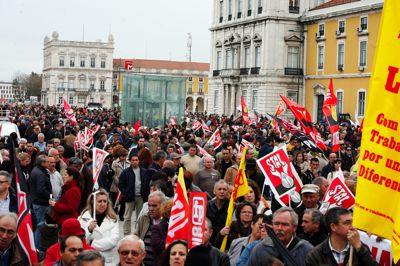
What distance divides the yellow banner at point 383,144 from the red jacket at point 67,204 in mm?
4782

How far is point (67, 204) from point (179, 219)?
8.67 feet

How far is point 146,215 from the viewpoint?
7.98 m

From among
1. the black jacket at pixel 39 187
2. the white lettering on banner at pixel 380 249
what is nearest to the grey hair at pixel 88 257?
the white lettering on banner at pixel 380 249

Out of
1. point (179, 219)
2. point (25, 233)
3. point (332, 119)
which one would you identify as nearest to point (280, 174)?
point (179, 219)

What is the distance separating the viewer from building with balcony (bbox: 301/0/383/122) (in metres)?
47.1

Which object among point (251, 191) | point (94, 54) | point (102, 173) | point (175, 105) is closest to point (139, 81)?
point (175, 105)

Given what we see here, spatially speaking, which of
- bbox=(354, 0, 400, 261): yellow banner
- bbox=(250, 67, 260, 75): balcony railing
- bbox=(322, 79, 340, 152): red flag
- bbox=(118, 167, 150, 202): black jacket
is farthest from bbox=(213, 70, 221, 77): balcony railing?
bbox=(354, 0, 400, 261): yellow banner

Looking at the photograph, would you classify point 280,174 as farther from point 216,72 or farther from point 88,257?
point 216,72

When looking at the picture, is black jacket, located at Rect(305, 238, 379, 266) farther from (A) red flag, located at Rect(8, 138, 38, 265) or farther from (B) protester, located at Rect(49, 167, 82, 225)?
(B) protester, located at Rect(49, 167, 82, 225)

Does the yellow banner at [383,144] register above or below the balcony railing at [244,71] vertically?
below

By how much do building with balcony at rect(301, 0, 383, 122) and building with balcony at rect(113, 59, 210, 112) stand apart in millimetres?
64047

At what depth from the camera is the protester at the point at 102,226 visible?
754 cm

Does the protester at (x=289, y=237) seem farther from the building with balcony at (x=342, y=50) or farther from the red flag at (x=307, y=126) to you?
the building with balcony at (x=342, y=50)

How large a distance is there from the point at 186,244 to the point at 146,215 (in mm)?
1895
